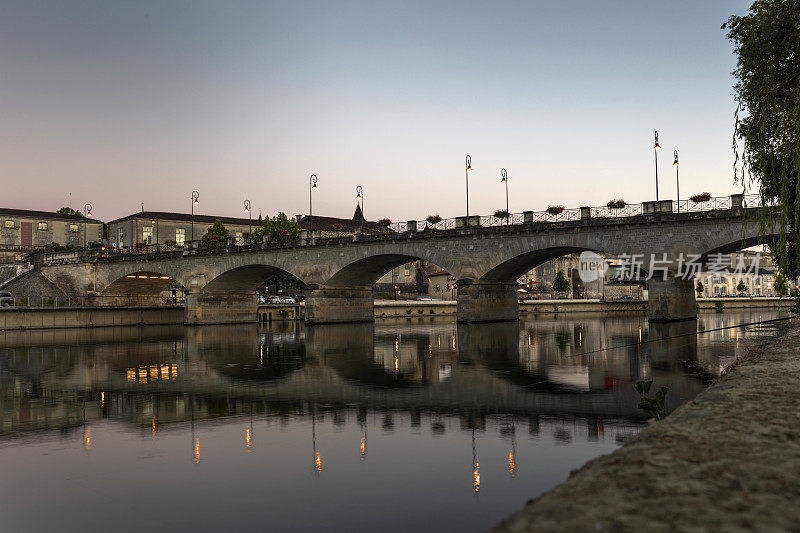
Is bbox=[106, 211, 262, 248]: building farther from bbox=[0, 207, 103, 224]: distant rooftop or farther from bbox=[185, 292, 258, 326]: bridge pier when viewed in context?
bbox=[185, 292, 258, 326]: bridge pier

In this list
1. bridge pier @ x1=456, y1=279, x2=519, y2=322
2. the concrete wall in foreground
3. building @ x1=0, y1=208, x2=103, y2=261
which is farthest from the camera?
building @ x1=0, y1=208, x2=103, y2=261

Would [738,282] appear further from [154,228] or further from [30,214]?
[30,214]

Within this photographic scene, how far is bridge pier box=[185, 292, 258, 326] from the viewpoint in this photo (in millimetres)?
59250

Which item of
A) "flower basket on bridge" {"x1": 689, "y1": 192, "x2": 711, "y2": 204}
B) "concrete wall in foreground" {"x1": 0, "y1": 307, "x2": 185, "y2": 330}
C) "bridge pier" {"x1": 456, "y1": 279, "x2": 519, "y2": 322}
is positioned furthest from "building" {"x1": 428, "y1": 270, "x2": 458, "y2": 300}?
"flower basket on bridge" {"x1": 689, "y1": 192, "x2": 711, "y2": 204}

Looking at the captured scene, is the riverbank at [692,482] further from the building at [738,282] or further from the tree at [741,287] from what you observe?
the tree at [741,287]

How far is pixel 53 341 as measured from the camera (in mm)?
38000

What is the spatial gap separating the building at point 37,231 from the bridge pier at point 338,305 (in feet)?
207

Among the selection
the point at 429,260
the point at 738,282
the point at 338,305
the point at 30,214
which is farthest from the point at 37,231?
the point at 738,282

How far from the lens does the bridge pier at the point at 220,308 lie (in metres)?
59.2

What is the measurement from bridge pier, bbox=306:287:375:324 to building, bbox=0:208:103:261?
63.0m

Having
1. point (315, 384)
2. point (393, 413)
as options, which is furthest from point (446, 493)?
point (315, 384)

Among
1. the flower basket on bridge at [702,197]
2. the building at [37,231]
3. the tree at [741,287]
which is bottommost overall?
the tree at [741,287]

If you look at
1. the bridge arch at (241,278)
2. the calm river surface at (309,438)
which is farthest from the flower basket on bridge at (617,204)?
the bridge arch at (241,278)

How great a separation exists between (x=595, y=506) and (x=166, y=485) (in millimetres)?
5922
